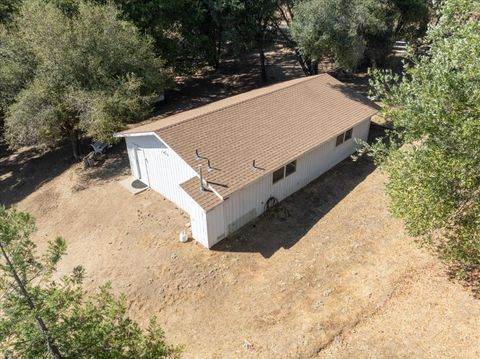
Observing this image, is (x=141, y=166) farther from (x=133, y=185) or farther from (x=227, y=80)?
(x=227, y=80)

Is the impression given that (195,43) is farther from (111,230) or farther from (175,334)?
(175,334)

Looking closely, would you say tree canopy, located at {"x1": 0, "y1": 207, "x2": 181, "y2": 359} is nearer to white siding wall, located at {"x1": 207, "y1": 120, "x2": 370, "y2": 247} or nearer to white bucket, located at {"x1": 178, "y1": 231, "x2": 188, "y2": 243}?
white siding wall, located at {"x1": 207, "y1": 120, "x2": 370, "y2": 247}

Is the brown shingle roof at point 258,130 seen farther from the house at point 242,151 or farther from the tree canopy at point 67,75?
the tree canopy at point 67,75

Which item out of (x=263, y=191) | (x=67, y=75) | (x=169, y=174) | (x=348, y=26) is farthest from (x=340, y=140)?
(x=67, y=75)

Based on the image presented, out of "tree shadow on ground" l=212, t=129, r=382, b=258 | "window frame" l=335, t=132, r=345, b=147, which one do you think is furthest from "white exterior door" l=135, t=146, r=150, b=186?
"window frame" l=335, t=132, r=345, b=147

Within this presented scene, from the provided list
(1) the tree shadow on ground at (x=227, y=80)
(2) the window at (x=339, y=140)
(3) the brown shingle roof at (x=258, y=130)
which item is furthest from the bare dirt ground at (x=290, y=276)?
(1) the tree shadow on ground at (x=227, y=80)
